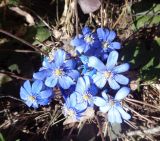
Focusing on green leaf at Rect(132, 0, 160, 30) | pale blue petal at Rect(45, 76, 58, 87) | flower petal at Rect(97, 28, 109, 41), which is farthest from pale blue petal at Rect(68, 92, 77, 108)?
green leaf at Rect(132, 0, 160, 30)

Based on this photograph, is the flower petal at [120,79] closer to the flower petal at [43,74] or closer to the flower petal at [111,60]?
the flower petal at [111,60]

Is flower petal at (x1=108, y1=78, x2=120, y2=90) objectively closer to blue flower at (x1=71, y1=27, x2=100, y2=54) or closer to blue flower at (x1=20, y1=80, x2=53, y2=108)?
blue flower at (x1=71, y1=27, x2=100, y2=54)

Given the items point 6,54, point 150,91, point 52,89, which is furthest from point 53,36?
point 150,91

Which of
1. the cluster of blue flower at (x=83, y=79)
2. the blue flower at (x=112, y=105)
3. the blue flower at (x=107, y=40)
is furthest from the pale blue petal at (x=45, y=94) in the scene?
the blue flower at (x=107, y=40)

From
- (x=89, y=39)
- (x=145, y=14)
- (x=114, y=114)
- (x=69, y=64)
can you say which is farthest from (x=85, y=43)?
(x=145, y=14)

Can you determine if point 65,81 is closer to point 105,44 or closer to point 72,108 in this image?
point 72,108

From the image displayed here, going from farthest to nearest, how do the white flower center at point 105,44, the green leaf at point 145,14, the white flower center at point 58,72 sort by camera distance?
the green leaf at point 145,14, the white flower center at point 105,44, the white flower center at point 58,72

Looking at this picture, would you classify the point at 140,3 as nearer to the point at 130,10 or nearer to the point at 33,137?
the point at 130,10
